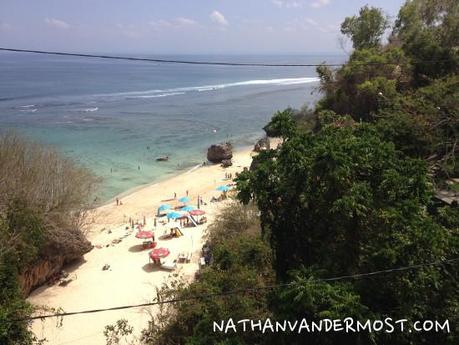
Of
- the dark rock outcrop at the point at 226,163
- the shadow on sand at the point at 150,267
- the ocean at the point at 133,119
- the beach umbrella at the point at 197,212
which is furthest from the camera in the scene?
the ocean at the point at 133,119

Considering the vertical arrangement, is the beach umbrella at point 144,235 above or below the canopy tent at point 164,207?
above

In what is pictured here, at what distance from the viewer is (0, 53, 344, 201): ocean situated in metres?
35.5

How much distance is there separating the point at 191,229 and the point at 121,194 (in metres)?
9.70

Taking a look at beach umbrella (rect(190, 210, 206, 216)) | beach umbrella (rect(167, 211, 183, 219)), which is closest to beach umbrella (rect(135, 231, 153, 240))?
beach umbrella (rect(167, 211, 183, 219))

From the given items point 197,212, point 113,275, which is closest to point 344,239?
point 113,275

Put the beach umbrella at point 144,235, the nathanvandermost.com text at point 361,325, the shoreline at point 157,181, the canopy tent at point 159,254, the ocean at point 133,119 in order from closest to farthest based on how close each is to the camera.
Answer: the nathanvandermost.com text at point 361,325 < the canopy tent at point 159,254 < the beach umbrella at point 144,235 < the shoreline at point 157,181 < the ocean at point 133,119

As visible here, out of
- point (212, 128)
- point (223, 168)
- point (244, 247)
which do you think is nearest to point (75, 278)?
point (244, 247)

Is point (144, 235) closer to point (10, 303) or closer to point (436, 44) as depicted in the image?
point (10, 303)

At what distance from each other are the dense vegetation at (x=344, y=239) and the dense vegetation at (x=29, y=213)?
3.99 m

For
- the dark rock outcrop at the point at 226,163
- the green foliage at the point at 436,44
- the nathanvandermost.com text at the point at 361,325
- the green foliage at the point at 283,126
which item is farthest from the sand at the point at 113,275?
the green foliage at the point at 436,44

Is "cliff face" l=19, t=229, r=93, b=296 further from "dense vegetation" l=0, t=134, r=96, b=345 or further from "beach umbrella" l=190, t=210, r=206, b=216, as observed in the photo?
"beach umbrella" l=190, t=210, r=206, b=216

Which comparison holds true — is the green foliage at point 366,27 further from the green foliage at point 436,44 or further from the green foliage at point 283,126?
the green foliage at point 283,126

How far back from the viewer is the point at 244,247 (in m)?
11.1

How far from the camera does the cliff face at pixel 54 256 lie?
14.2 meters
